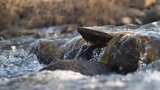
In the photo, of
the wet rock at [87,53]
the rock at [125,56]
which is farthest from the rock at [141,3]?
the rock at [125,56]

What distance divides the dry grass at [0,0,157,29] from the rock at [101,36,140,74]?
12859 mm

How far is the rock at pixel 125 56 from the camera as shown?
9.67m

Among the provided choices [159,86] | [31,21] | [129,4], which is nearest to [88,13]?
[31,21]

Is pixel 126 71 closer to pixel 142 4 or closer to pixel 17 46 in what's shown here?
pixel 17 46

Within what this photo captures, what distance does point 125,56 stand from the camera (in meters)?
9.69

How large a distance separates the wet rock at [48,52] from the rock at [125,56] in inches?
98.2

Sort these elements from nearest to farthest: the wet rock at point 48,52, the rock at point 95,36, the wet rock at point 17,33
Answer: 1. the rock at point 95,36
2. the wet rock at point 48,52
3. the wet rock at point 17,33

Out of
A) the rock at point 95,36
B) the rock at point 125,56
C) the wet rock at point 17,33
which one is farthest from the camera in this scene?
the wet rock at point 17,33

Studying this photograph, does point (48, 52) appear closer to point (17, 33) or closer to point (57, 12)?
point (17, 33)

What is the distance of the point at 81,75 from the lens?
8766mm

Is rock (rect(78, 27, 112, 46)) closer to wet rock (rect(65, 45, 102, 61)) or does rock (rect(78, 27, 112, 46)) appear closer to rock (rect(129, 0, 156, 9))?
wet rock (rect(65, 45, 102, 61))

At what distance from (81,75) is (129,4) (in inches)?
739

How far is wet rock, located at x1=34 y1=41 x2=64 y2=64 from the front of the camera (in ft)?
40.1

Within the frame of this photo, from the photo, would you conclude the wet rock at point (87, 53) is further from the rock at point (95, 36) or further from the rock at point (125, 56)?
the rock at point (125, 56)
